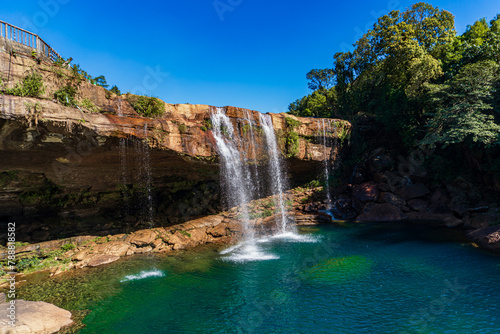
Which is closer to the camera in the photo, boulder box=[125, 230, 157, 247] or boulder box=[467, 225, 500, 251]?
boulder box=[467, 225, 500, 251]

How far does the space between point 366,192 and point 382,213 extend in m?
2.20

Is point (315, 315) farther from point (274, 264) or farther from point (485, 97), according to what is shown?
point (485, 97)

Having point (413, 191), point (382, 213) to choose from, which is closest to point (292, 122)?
point (382, 213)

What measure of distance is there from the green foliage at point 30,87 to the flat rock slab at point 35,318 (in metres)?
7.51

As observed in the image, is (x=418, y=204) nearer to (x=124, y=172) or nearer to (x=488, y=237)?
(x=488, y=237)

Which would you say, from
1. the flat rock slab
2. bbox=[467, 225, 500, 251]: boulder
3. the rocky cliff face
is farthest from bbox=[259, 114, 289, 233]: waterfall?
the flat rock slab

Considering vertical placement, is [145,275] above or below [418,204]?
below

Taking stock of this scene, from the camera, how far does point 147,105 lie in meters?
13.8

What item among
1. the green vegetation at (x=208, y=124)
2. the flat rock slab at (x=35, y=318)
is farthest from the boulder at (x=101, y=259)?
the green vegetation at (x=208, y=124)

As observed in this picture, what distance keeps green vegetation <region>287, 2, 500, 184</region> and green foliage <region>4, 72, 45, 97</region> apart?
65.6 feet

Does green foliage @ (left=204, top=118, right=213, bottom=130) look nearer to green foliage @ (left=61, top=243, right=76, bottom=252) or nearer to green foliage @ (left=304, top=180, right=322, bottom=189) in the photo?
green foliage @ (left=61, top=243, right=76, bottom=252)

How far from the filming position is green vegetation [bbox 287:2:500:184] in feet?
49.4

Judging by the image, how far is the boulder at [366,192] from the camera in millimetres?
19922

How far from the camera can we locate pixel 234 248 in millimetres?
14125
